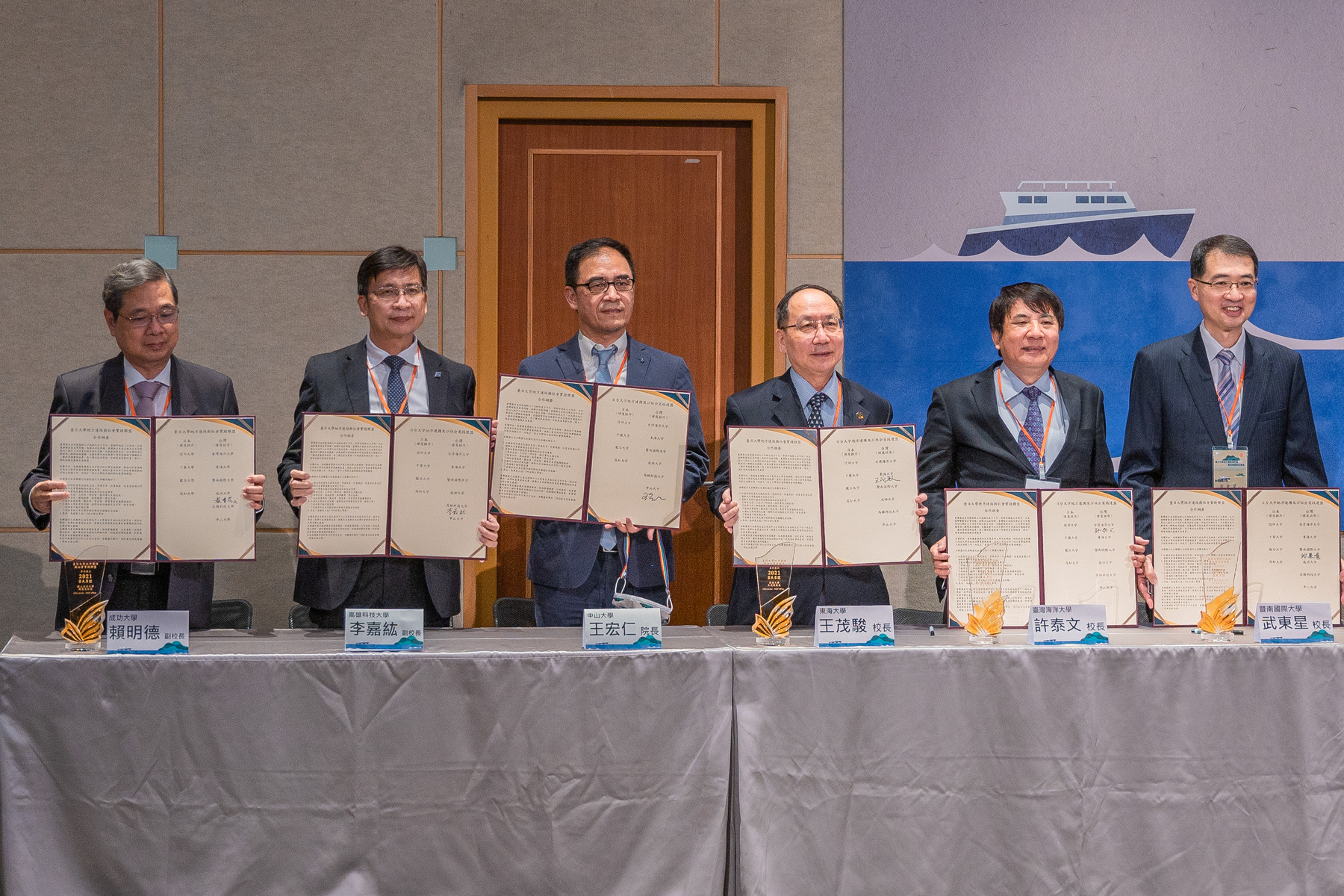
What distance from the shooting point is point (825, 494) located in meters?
2.50

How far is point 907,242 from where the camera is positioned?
13.1 ft

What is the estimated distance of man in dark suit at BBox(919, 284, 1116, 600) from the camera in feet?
9.32

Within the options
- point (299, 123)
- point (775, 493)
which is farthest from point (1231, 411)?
point (299, 123)

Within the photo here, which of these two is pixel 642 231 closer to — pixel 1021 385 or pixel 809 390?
pixel 809 390

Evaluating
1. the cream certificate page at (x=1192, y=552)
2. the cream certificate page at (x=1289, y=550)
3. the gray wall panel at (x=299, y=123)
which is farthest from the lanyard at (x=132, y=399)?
the cream certificate page at (x=1289, y=550)

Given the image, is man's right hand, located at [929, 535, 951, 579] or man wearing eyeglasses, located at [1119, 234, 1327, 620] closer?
→ man's right hand, located at [929, 535, 951, 579]

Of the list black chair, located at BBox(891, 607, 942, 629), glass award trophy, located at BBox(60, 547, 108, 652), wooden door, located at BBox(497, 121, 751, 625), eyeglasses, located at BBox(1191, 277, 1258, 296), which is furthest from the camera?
wooden door, located at BBox(497, 121, 751, 625)

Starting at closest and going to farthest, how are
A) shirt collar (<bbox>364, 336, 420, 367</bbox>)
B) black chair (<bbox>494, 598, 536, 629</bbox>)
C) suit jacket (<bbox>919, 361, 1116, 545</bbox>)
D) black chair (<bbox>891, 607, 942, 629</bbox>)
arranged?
suit jacket (<bbox>919, 361, 1116, 545</bbox>)
shirt collar (<bbox>364, 336, 420, 367</bbox>)
black chair (<bbox>891, 607, 942, 629</bbox>)
black chair (<bbox>494, 598, 536, 629</bbox>)

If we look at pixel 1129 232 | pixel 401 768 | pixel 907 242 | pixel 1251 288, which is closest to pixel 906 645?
pixel 401 768

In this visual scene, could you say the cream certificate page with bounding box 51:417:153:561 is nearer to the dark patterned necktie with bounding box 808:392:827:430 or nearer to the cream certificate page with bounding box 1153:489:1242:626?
the dark patterned necktie with bounding box 808:392:827:430

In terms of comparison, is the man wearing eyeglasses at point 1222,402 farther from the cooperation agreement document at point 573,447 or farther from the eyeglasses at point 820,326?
the cooperation agreement document at point 573,447

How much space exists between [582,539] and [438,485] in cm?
50

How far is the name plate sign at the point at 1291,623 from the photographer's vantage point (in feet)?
7.74

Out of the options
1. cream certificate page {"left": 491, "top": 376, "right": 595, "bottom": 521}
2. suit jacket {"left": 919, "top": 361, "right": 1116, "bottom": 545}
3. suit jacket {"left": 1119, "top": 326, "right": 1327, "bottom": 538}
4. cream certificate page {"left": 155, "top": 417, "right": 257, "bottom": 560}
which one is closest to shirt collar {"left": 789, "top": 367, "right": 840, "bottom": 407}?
suit jacket {"left": 919, "top": 361, "right": 1116, "bottom": 545}
